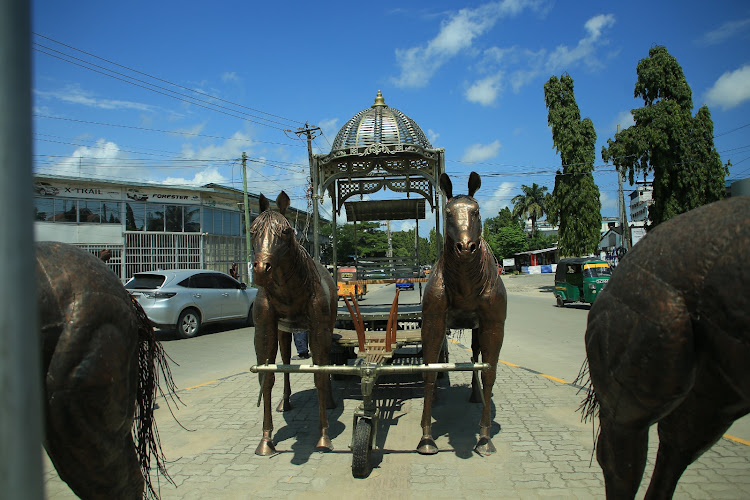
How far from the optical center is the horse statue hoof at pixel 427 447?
162 inches

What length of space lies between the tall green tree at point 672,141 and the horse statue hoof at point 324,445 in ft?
65.8

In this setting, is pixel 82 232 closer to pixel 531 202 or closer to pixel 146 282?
pixel 146 282

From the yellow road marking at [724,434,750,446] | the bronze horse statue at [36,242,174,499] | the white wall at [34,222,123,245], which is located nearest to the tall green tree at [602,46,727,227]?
the yellow road marking at [724,434,750,446]

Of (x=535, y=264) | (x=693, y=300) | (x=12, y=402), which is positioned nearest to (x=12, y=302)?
(x=12, y=402)

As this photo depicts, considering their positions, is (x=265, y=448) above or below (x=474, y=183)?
below

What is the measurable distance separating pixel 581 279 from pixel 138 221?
19.8m

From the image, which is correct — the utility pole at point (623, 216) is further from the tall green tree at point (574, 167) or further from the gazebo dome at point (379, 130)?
the gazebo dome at point (379, 130)

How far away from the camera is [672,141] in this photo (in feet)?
64.7

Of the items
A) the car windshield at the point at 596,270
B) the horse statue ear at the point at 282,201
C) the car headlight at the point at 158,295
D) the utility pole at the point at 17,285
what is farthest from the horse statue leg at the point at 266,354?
the car windshield at the point at 596,270

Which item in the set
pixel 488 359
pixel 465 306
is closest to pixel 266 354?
pixel 465 306

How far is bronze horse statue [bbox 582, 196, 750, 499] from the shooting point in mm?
1674

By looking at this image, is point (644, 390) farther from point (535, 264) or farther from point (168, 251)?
point (535, 264)

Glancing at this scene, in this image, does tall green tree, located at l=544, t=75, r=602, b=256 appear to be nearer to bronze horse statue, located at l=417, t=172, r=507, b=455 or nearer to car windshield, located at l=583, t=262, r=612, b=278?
car windshield, located at l=583, t=262, r=612, b=278

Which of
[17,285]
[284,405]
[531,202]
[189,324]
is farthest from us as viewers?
[531,202]
